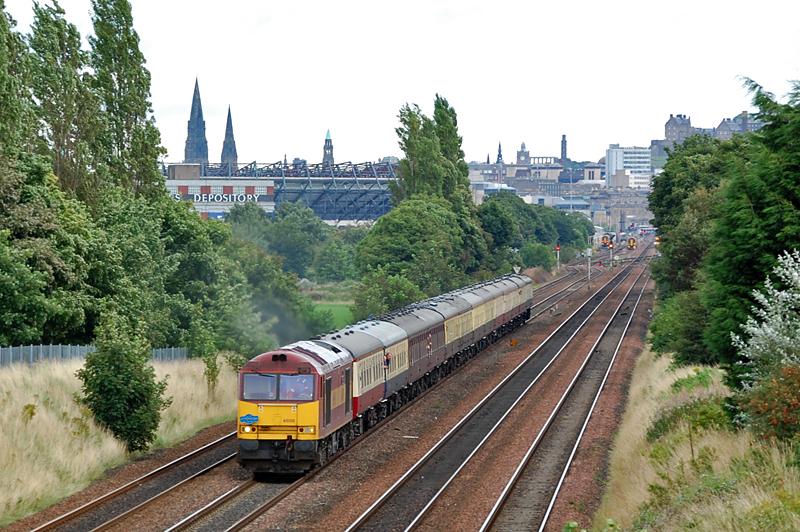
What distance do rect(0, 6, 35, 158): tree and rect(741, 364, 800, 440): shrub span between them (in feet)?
88.2

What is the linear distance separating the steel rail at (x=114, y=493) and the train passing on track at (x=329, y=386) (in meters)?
2.28

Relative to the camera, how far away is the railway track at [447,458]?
23.8m

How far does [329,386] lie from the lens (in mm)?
28688

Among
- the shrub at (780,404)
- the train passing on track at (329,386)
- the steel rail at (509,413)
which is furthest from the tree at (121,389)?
the shrub at (780,404)

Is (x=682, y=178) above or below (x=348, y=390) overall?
above

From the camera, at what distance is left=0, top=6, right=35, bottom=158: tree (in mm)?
37156

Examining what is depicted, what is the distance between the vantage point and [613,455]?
1214 inches

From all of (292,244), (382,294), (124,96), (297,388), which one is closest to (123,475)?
(297,388)

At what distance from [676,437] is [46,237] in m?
23.4

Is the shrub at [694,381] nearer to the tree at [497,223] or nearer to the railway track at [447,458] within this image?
the railway track at [447,458]

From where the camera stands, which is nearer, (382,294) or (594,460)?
(594,460)

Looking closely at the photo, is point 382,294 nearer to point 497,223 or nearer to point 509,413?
point 497,223

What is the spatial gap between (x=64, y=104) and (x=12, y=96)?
34.4 ft

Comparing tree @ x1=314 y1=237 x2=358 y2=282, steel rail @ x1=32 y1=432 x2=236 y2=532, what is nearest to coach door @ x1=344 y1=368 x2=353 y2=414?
steel rail @ x1=32 y1=432 x2=236 y2=532
